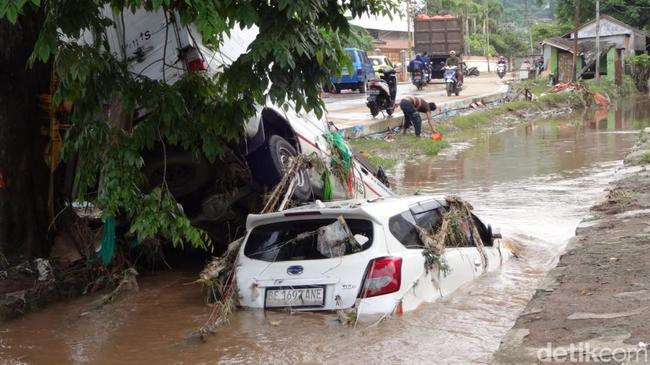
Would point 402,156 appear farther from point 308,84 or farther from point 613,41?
point 613,41

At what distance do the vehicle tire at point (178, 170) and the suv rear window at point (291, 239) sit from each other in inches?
69.7

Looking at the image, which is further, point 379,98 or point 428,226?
point 379,98

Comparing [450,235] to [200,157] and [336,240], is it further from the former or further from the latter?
[200,157]

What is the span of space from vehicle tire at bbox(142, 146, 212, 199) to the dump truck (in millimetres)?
34016

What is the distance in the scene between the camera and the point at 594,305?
5641 millimetres

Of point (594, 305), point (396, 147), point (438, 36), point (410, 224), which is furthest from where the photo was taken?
point (438, 36)

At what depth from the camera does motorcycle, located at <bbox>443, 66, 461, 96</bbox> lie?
3147cm

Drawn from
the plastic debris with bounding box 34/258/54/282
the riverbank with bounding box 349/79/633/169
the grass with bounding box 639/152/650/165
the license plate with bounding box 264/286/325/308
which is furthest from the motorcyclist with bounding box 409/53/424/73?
the license plate with bounding box 264/286/325/308

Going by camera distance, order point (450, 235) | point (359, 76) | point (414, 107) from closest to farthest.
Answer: point (450, 235), point (414, 107), point (359, 76)

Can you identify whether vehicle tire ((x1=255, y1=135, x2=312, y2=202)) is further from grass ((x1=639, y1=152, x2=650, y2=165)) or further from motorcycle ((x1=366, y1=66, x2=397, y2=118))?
motorcycle ((x1=366, y1=66, x2=397, y2=118))

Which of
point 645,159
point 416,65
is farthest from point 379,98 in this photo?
point 416,65

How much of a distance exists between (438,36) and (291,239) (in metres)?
36.7

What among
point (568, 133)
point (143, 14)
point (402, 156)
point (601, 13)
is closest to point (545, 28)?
point (601, 13)

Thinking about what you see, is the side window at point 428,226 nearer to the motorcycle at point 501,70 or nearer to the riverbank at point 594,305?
the riverbank at point 594,305
